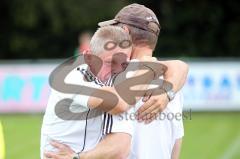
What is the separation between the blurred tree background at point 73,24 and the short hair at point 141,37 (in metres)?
21.6

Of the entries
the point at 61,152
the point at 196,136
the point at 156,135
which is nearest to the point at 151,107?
the point at 156,135

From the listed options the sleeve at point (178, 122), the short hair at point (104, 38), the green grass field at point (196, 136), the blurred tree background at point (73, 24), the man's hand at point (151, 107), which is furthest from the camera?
the blurred tree background at point (73, 24)

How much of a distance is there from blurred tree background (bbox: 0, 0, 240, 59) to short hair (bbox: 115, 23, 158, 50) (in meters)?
21.6

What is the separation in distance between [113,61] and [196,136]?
8.89m

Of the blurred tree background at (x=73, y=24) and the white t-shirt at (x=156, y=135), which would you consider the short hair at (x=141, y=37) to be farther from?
the blurred tree background at (x=73, y=24)

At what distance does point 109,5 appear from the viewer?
26.0m

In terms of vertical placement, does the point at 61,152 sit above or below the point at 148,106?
below

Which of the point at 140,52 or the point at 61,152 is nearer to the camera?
the point at 61,152

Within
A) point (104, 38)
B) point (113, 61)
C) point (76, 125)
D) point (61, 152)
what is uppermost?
point (104, 38)

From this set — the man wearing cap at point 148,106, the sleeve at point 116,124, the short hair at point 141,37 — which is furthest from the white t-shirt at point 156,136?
the short hair at point 141,37

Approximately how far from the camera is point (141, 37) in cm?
372

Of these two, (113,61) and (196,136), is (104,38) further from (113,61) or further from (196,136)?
Result: (196,136)

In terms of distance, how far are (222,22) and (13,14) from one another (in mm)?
8392

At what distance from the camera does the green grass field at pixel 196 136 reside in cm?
1059
